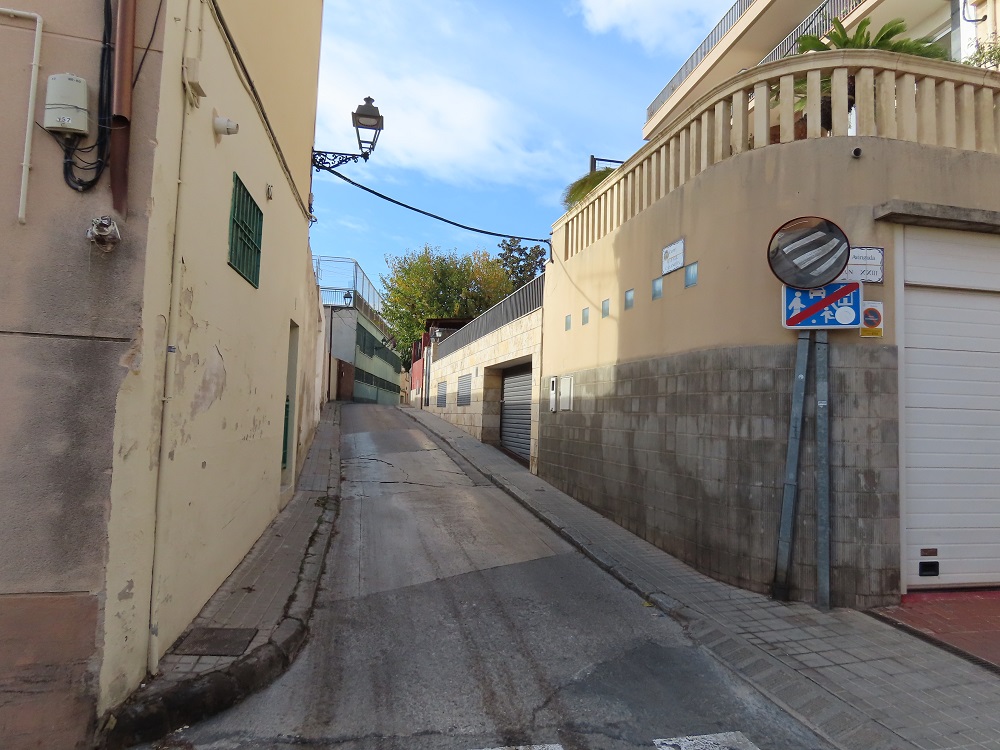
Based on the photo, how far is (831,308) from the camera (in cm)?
562

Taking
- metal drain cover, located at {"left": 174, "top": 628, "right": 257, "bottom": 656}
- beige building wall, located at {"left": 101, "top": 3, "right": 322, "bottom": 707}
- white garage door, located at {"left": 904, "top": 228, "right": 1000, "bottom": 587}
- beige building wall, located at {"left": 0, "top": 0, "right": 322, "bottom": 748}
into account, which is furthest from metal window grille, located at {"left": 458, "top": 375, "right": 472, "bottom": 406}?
beige building wall, located at {"left": 0, "top": 0, "right": 322, "bottom": 748}

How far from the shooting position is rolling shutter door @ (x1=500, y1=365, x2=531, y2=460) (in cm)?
1390

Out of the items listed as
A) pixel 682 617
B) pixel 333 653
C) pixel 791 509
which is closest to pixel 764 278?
pixel 791 509

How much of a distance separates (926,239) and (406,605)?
590cm

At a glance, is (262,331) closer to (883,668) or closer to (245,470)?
(245,470)

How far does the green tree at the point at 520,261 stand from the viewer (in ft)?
122

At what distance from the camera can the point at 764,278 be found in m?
5.99

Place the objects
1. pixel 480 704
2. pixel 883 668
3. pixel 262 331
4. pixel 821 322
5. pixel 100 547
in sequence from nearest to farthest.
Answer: pixel 100 547
pixel 480 704
pixel 883 668
pixel 821 322
pixel 262 331

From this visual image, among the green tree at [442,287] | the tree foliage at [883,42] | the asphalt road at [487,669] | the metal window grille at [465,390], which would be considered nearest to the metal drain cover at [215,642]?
the asphalt road at [487,669]

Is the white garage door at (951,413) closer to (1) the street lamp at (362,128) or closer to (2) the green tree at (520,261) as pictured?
(1) the street lamp at (362,128)

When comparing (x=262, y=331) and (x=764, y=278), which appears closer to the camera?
(x=764, y=278)

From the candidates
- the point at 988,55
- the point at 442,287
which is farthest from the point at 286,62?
the point at 442,287

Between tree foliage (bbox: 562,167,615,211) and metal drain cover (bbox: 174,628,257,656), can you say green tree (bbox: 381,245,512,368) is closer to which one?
tree foliage (bbox: 562,167,615,211)

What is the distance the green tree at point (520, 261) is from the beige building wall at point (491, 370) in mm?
15081
